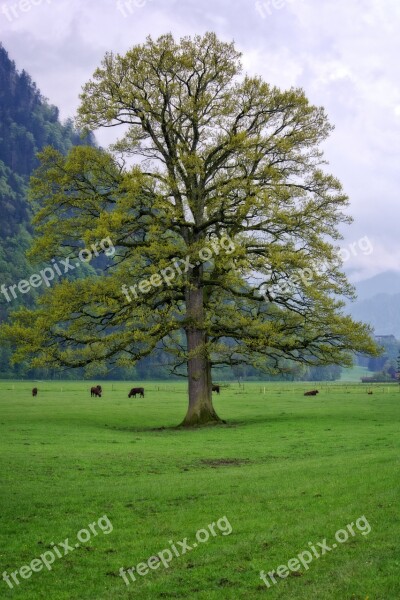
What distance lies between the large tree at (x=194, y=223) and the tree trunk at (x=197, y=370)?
0.08 metres

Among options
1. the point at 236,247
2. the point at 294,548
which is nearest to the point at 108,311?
the point at 236,247

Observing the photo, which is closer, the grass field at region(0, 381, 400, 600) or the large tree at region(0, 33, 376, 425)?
the grass field at region(0, 381, 400, 600)

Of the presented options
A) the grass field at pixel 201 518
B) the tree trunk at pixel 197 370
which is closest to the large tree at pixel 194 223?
the tree trunk at pixel 197 370

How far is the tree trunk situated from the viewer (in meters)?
33.6

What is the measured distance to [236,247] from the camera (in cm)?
3089

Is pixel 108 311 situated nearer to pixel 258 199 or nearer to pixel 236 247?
pixel 236 247

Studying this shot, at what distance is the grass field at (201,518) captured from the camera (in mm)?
9789

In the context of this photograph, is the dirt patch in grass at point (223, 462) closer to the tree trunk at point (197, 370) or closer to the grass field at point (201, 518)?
the grass field at point (201, 518)

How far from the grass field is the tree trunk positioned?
809 centimetres

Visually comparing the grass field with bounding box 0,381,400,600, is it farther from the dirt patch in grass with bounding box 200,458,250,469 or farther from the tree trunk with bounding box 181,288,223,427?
the tree trunk with bounding box 181,288,223,427

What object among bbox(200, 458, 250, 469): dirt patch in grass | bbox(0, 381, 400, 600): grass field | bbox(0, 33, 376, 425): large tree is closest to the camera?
bbox(0, 381, 400, 600): grass field

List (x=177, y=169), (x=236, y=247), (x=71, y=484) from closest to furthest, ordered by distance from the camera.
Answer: (x=71, y=484) → (x=236, y=247) → (x=177, y=169)

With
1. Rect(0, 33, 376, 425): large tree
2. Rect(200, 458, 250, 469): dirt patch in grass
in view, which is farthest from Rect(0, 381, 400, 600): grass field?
Rect(0, 33, 376, 425): large tree

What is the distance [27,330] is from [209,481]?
16848 millimetres
